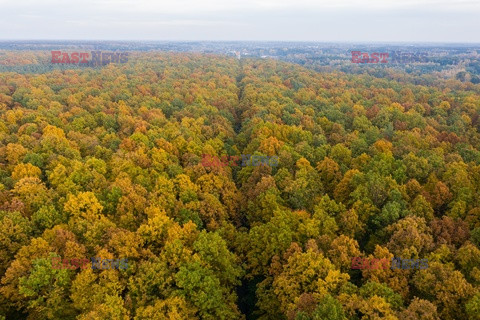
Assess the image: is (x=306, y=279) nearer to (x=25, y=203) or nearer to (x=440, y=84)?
(x=25, y=203)

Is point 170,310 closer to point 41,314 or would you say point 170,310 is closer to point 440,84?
point 41,314

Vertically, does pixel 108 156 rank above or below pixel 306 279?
above

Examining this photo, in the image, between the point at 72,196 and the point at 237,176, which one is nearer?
the point at 72,196

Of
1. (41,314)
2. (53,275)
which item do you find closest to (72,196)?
(53,275)

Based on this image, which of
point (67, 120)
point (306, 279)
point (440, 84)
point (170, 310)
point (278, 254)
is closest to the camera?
point (170, 310)

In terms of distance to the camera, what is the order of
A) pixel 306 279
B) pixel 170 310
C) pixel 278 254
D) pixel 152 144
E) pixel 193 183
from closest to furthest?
pixel 170 310, pixel 306 279, pixel 278 254, pixel 193 183, pixel 152 144

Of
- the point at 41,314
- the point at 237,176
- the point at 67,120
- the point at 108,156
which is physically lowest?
the point at 41,314
